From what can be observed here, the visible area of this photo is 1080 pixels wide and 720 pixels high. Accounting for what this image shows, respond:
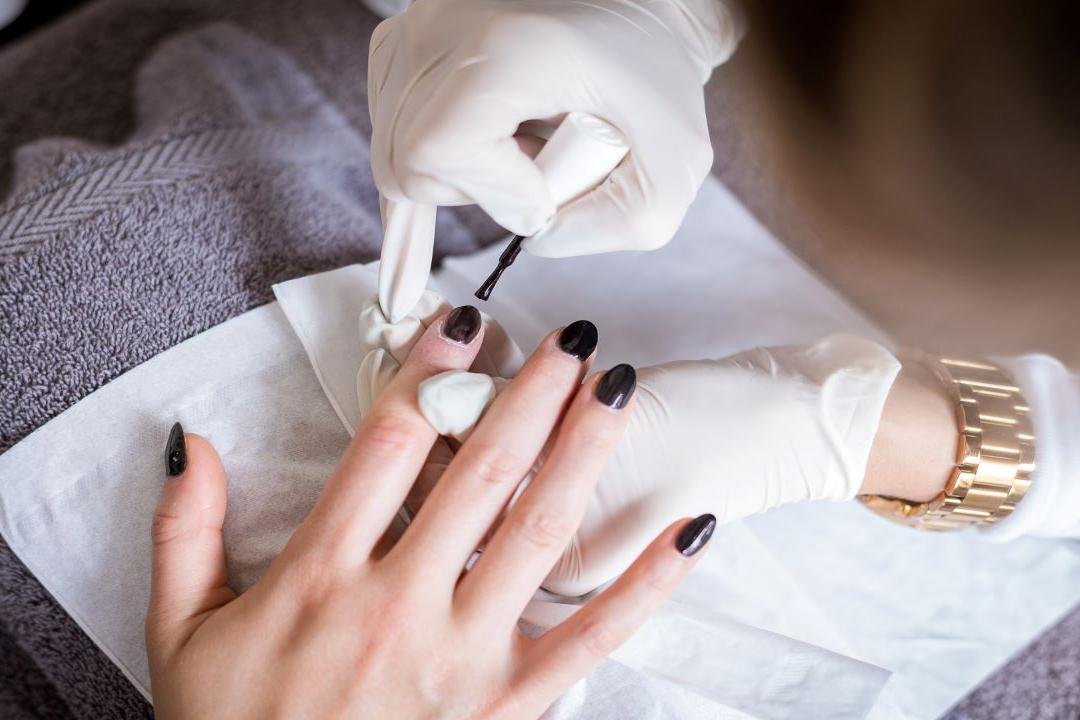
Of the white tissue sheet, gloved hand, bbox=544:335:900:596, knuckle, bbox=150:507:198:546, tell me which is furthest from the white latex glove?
knuckle, bbox=150:507:198:546

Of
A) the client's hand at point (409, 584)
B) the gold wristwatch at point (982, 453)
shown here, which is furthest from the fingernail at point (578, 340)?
the gold wristwatch at point (982, 453)

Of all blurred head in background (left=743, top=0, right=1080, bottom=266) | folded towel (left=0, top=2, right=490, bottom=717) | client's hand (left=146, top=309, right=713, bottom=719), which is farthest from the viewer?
folded towel (left=0, top=2, right=490, bottom=717)

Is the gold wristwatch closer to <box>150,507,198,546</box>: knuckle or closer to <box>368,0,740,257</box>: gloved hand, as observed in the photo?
<box>368,0,740,257</box>: gloved hand

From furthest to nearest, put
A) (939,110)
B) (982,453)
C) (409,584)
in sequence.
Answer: (982,453)
(409,584)
(939,110)

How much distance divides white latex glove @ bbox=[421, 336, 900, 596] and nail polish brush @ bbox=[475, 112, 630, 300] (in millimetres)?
169

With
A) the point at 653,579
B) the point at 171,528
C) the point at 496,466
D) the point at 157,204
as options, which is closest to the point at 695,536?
the point at 653,579

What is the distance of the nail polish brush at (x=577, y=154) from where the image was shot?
598mm

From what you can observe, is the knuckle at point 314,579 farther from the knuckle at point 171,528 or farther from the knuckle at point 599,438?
the knuckle at point 599,438

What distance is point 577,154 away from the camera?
600mm

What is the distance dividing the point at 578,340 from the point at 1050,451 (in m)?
0.43

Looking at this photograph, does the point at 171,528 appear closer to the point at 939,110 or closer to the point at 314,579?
the point at 314,579

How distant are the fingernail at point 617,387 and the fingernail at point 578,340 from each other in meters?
0.03

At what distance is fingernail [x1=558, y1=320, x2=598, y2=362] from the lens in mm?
602

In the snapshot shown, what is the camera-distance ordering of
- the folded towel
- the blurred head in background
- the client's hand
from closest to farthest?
1. the blurred head in background
2. the client's hand
3. the folded towel
